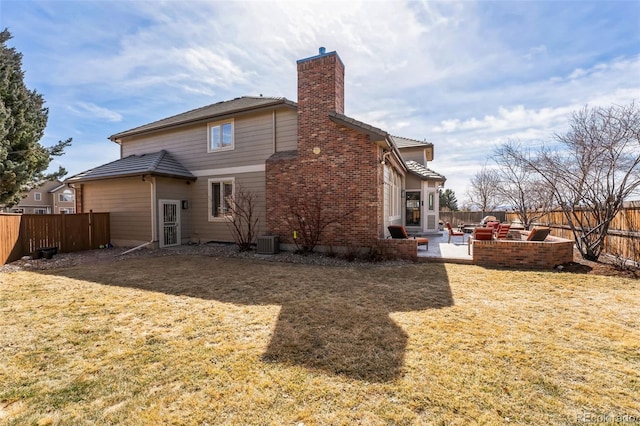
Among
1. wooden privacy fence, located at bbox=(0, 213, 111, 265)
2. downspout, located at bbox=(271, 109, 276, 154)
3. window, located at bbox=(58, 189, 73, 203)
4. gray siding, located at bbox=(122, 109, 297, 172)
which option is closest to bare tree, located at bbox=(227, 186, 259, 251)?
gray siding, located at bbox=(122, 109, 297, 172)

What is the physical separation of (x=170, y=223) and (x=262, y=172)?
4947 millimetres

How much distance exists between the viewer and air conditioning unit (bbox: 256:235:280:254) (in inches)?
401

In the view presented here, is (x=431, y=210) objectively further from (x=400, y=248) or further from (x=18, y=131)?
(x=18, y=131)

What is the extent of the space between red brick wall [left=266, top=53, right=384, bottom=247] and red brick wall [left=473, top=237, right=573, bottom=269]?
3.17 metres

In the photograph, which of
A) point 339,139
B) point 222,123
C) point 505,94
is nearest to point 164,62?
point 222,123

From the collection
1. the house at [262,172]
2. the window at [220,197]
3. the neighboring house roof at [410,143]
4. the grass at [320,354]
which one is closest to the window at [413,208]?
the house at [262,172]

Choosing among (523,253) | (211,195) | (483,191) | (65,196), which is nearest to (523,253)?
(523,253)

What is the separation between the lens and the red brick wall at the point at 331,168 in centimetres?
934

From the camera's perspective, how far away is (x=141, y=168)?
39.5 feet

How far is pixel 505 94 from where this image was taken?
37.2ft

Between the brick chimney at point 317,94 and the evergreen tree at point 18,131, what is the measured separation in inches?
462

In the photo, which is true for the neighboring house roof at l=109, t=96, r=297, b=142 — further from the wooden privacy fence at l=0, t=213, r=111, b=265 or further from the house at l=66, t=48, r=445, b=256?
the wooden privacy fence at l=0, t=213, r=111, b=265

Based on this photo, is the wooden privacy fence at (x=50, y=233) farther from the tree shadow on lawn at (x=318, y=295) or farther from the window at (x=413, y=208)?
the window at (x=413, y=208)

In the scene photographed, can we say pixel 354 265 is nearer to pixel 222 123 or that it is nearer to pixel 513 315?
pixel 513 315
